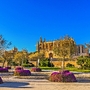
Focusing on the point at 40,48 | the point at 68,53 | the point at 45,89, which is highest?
the point at 40,48

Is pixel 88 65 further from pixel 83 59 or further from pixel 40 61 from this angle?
pixel 40 61

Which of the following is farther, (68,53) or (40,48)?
(40,48)

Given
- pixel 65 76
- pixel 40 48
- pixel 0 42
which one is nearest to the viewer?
pixel 65 76

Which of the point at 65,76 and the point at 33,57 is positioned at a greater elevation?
the point at 33,57

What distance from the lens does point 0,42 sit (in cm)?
2752

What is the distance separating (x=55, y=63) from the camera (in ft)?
254

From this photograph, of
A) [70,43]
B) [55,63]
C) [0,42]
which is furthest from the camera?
[55,63]

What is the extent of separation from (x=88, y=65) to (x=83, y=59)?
2298mm

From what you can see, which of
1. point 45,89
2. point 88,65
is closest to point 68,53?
point 88,65

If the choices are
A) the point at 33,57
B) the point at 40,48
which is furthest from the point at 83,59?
the point at 40,48

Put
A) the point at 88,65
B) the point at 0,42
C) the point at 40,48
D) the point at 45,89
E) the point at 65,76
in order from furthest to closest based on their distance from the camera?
the point at 40,48 → the point at 88,65 → the point at 0,42 → the point at 65,76 → the point at 45,89

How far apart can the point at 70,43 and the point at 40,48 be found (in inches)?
3554

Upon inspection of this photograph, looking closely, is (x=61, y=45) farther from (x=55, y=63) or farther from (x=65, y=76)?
(x=55, y=63)

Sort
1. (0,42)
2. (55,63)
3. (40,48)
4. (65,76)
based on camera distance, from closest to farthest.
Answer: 1. (65,76)
2. (0,42)
3. (55,63)
4. (40,48)
